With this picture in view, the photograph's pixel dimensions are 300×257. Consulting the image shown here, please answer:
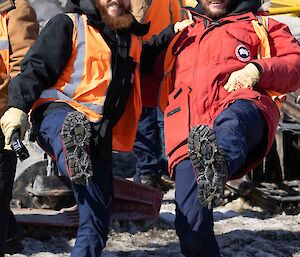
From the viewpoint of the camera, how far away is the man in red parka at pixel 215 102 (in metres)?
3.16

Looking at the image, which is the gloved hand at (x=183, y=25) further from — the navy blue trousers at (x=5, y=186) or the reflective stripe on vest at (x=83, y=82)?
the navy blue trousers at (x=5, y=186)

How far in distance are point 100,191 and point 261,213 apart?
2.64m

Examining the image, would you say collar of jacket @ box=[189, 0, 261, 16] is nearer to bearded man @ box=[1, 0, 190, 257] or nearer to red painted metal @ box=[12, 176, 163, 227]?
bearded man @ box=[1, 0, 190, 257]

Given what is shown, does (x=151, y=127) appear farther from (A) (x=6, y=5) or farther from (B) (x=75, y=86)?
(B) (x=75, y=86)

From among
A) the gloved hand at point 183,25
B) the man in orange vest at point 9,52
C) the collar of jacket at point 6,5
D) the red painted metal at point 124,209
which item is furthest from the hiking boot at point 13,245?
the gloved hand at point 183,25

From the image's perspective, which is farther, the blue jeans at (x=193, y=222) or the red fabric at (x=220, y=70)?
the red fabric at (x=220, y=70)

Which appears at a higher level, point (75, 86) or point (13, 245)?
point (75, 86)

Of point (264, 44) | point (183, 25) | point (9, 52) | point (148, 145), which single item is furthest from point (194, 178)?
point (148, 145)

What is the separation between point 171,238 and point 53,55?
6.45 feet

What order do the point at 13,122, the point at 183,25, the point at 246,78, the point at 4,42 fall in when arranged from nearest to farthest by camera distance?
the point at 13,122 < the point at 246,78 < the point at 4,42 < the point at 183,25

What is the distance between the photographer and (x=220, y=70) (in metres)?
3.51

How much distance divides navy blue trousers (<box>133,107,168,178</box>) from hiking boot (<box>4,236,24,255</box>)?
63.5 inches

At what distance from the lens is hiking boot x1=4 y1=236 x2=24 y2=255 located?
13.5 ft

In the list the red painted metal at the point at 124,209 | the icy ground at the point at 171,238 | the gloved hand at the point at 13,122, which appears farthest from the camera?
the red painted metal at the point at 124,209
